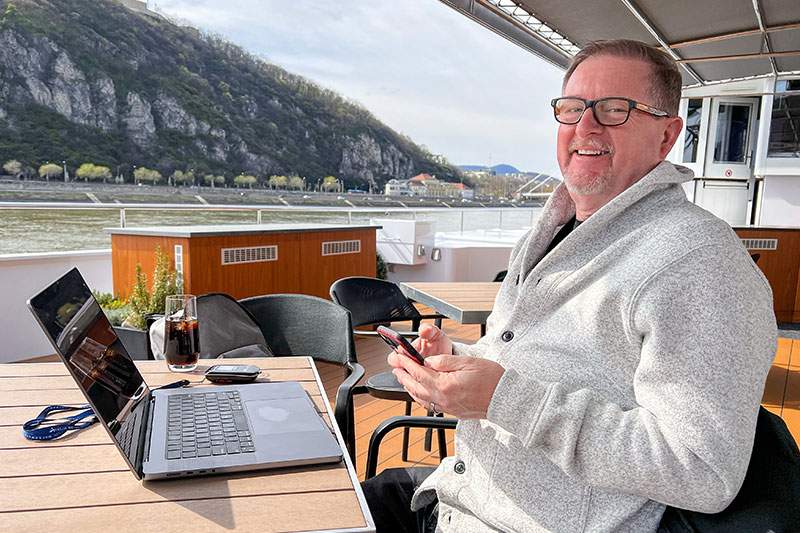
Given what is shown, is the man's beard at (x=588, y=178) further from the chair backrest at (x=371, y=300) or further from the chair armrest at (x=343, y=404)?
the chair backrest at (x=371, y=300)

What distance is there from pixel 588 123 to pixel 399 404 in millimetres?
2714

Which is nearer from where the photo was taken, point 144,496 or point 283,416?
point 144,496

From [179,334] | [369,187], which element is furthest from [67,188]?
[179,334]

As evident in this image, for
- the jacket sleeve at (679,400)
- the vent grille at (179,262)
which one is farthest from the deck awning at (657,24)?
the jacket sleeve at (679,400)

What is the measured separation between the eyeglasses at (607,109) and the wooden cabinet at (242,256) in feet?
11.5

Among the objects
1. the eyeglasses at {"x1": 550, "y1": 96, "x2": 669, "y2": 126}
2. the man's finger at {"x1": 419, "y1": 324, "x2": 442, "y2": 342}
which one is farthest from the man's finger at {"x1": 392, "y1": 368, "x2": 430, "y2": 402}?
the eyeglasses at {"x1": 550, "y1": 96, "x2": 669, "y2": 126}

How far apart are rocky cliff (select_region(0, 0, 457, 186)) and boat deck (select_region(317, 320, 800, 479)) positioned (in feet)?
110

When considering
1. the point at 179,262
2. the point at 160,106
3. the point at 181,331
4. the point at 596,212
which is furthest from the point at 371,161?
the point at 596,212

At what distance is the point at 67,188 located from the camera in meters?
28.4

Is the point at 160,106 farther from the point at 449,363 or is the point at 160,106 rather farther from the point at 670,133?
the point at 449,363

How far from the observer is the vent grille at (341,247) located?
17.4ft

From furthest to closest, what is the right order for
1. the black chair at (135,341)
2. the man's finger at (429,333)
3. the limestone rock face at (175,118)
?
the limestone rock face at (175,118), the black chair at (135,341), the man's finger at (429,333)

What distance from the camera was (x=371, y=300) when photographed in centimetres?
A: 316

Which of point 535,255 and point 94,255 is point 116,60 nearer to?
point 94,255
